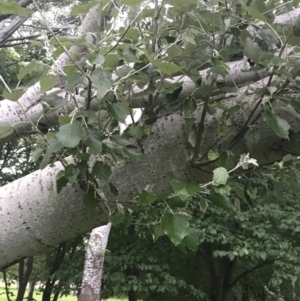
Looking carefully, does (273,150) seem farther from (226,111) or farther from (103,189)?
(103,189)

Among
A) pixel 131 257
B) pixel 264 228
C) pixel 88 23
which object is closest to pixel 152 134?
pixel 88 23

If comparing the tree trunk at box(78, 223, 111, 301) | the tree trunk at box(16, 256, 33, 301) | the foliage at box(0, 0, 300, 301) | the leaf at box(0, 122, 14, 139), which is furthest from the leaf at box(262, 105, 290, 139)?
the tree trunk at box(16, 256, 33, 301)

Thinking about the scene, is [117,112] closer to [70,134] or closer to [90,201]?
[70,134]

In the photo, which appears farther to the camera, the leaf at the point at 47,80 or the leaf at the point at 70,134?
the leaf at the point at 47,80

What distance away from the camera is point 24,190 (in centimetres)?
109

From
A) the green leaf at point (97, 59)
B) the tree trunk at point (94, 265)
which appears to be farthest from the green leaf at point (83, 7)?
the tree trunk at point (94, 265)

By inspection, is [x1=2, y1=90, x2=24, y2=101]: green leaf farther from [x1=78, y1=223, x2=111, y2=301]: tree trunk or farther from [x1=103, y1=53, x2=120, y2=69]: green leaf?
[x1=78, y1=223, x2=111, y2=301]: tree trunk

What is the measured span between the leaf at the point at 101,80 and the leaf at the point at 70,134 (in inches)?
3.5

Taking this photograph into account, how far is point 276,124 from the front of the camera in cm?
92

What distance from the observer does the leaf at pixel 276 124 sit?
905 mm

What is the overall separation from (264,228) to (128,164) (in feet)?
17.7

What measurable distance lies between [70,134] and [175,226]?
279 mm

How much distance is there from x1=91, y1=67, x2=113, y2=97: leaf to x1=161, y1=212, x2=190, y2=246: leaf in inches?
11.4

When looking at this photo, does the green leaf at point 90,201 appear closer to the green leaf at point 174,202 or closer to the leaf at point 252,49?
the green leaf at point 174,202
